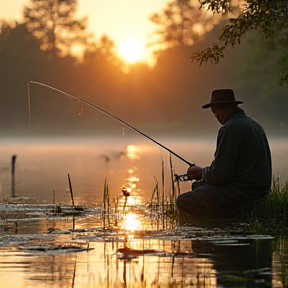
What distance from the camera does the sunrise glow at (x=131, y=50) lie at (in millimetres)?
92875

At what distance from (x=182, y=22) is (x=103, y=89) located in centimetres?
1365

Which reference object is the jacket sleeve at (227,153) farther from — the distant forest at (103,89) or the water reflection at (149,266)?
the distant forest at (103,89)

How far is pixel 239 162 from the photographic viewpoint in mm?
10258

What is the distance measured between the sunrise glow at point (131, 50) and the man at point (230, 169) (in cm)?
8209

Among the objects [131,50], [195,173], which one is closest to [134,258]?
[195,173]

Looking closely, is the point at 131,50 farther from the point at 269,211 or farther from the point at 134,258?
the point at 134,258

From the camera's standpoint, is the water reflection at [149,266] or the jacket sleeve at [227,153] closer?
the water reflection at [149,266]

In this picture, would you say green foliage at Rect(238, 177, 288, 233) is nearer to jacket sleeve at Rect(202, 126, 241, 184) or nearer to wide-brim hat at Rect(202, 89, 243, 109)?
jacket sleeve at Rect(202, 126, 241, 184)

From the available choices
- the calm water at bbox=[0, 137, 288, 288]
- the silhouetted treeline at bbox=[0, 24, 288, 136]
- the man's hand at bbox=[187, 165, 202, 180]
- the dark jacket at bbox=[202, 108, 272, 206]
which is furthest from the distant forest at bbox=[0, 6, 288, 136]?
the calm water at bbox=[0, 137, 288, 288]

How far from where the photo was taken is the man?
10133mm

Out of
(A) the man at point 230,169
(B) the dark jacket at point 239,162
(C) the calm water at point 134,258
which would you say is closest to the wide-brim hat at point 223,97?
A: (A) the man at point 230,169

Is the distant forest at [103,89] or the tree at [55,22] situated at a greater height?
the tree at [55,22]

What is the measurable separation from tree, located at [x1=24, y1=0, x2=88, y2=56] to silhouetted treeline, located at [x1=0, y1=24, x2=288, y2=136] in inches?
98.7

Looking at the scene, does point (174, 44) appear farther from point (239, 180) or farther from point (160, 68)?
point (239, 180)
